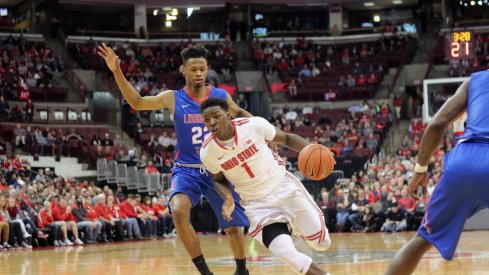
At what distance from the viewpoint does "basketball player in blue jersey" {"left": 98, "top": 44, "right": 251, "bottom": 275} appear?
793cm

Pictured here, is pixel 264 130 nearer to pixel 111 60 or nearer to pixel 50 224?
pixel 111 60

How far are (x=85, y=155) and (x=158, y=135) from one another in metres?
4.16

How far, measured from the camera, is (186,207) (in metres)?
7.86

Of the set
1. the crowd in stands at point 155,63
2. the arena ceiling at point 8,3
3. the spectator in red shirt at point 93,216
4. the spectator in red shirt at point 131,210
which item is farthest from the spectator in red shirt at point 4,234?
the arena ceiling at point 8,3

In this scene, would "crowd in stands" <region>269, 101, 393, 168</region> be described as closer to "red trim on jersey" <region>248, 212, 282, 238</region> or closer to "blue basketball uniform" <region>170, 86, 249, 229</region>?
"blue basketball uniform" <region>170, 86, 249, 229</region>

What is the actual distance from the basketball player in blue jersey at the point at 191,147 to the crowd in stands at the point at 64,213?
1006 cm

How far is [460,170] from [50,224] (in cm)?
1567

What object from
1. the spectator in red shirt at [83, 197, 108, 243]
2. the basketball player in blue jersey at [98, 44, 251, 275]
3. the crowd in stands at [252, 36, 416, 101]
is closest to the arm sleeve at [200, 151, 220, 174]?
the basketball player in blue jersey at [98, 44, 251, 275]

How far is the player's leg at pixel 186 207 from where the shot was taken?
7.82 meters

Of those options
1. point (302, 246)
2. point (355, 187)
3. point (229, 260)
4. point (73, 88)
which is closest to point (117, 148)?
point (73, 88)

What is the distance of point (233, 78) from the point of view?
38.4 meters

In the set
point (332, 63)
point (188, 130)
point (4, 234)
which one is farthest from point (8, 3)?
point (188, 130)

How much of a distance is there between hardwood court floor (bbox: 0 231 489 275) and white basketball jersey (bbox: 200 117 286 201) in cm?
315

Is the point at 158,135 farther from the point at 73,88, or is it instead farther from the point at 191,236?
the point at 191,236
